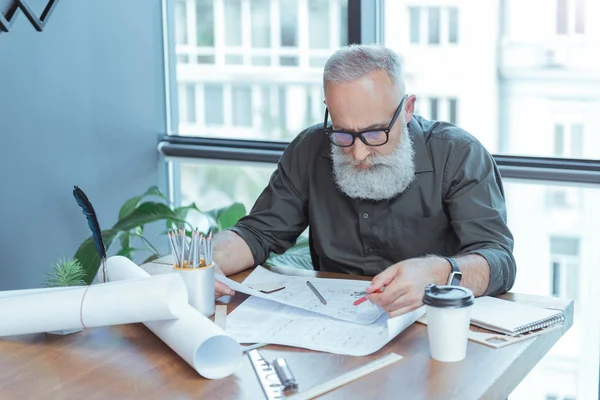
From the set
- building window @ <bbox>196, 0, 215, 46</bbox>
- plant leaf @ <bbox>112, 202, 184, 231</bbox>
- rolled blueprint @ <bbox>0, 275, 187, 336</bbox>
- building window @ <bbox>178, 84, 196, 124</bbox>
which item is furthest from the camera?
building window @ <bbox>178, 84, 196, 124</bbox>

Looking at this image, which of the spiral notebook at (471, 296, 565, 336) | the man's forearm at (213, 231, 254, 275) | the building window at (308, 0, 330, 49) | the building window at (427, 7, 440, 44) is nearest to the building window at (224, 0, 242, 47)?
the building window at (308, 0, 330, 49)

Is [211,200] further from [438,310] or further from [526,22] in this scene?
[438,310]

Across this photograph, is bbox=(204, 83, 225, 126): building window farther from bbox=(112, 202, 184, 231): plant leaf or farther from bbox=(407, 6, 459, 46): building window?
bbox=(407, 6, 459, 46): building window

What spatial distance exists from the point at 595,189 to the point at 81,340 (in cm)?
191

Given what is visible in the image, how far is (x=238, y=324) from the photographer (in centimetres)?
150

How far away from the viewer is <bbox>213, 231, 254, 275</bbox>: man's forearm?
188 centimetres

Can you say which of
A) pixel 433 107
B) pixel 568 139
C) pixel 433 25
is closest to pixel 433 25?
pixel 433 25

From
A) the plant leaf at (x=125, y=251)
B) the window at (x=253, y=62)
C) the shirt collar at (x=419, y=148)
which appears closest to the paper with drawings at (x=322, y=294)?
the shirt collar at (x=419, y=148)

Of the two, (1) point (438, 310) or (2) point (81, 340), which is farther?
→ (2) point (81, 340)

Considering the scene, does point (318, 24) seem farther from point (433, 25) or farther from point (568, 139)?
point (568, 139)

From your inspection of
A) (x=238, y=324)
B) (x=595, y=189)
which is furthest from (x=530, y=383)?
(x=238, y=324)

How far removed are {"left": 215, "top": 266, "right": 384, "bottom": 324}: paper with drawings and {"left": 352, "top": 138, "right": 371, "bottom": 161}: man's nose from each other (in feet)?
0.97

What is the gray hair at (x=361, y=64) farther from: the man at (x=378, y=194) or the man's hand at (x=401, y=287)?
the man's hand at (x=401, y=287)

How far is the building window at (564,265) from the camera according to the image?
2855 millimetres
